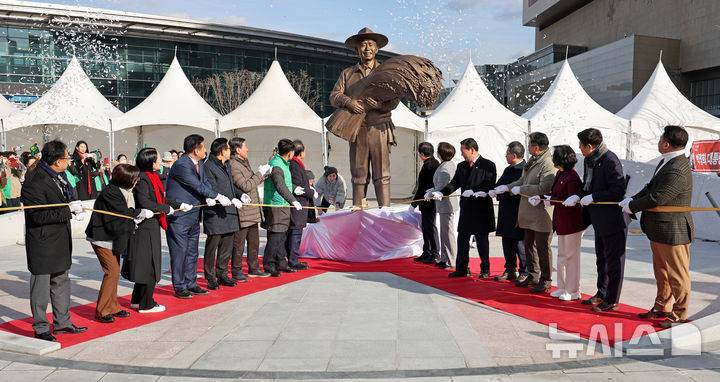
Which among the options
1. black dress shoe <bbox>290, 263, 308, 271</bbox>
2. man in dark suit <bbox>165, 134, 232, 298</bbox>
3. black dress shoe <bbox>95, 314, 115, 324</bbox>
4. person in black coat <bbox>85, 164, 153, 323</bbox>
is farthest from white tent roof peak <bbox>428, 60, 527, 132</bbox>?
black dress shoe <bbox>95, 314, 115, 324</bbox>

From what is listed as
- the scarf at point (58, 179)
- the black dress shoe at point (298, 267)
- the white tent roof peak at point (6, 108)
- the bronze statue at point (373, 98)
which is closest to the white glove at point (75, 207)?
the scarf at point (58, 179)

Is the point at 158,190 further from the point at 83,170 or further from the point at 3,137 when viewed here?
the point at 3,137

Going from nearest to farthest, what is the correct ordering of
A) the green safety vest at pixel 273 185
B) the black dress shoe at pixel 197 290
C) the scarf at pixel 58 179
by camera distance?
the scarf at pixel 58 179 < the black dress shoe at pixel 197 290 < the green safety vest at pixel 273 185

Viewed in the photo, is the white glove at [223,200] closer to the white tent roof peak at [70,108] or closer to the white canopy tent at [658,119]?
the white tent roof peak at [70,108]

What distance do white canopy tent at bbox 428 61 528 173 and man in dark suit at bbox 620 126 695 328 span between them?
1199cm

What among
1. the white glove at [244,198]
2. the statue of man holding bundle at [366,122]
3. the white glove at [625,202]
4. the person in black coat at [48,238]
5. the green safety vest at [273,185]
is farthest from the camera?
the statue of man holding bundle at [366,122]

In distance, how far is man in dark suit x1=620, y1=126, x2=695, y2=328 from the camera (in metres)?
4.88

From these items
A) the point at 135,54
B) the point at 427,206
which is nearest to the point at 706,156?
the point at 427,206

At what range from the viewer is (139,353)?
173 inches

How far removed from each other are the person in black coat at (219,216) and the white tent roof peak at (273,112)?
34.5ft

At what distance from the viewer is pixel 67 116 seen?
17250 millimetres

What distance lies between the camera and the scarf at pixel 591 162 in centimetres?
552

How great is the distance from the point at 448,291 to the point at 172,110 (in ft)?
43.4

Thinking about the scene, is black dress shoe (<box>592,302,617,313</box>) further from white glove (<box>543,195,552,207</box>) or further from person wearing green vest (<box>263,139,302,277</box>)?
person wearing green vest (<box>263,139,302,277</box>)
